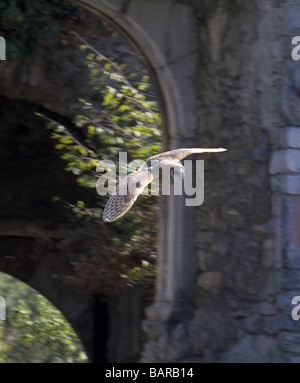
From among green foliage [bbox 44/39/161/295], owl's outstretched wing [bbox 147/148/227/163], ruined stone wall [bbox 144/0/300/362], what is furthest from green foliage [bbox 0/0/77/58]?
owl's outstretched wing [bbox 147/148/227/163]

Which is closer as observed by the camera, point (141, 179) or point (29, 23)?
point (141, 179)

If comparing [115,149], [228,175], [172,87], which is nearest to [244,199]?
[228,175]

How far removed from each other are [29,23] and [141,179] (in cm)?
195

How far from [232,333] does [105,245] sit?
163 centimetres

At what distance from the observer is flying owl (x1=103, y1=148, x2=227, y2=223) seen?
11.3 ft

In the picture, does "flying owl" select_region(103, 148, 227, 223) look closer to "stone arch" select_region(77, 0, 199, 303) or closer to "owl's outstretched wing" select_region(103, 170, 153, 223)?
"owl's outstretched wing" select_region(103, 170, 153, 223)

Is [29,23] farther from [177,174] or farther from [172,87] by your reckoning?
[177,174]

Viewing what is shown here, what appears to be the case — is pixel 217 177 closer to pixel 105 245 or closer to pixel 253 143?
pixel 253 143

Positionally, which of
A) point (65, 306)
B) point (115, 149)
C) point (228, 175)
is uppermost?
point (115, 149)

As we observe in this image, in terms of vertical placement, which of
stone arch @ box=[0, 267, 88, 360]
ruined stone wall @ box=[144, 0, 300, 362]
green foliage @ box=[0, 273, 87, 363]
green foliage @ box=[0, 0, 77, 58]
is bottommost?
green foliage @ box=[0, 273, 87, 363]

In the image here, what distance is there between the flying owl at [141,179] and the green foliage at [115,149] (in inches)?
43.0

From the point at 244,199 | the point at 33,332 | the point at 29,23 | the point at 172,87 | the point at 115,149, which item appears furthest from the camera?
the point at 33,332

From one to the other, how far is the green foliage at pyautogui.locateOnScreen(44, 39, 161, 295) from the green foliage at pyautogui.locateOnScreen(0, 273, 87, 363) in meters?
2.04

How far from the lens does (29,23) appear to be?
503 centimetres
